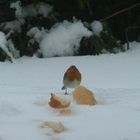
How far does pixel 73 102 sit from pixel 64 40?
2523mm

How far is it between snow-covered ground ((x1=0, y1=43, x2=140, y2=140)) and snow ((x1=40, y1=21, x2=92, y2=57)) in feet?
1.60

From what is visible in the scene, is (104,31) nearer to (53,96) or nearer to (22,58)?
(22,58)

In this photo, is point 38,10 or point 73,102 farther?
point 38,10

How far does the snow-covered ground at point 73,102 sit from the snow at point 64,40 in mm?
487

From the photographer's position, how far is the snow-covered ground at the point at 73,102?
8.83 ft

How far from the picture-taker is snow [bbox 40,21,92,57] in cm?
573

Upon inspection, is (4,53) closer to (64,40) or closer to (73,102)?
(64,40)

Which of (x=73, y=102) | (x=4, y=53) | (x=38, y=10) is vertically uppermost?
(x=38, y=10)

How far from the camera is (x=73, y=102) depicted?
3.30 meters

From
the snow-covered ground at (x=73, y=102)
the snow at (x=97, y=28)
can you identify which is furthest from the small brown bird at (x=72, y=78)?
the snow at (x=97, y=28)

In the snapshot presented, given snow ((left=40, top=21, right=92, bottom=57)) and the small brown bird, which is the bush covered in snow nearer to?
snow ((left=40, top=21, right=92, bottom=57))

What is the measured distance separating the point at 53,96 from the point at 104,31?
2872 millimetres

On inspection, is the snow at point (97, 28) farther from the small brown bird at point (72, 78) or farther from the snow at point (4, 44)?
the small brown bird at point (72, 78)

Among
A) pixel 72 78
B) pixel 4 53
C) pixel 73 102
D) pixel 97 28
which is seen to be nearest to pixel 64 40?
pixel 97 28
